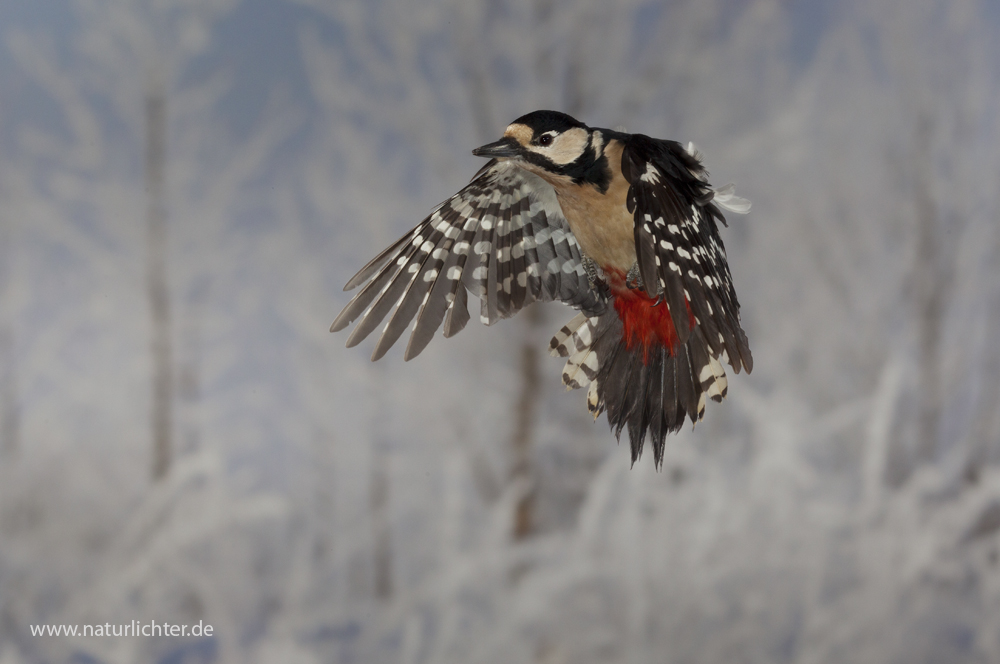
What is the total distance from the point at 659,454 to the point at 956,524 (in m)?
2.82

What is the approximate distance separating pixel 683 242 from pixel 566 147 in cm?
11

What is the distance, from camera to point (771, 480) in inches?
98.0

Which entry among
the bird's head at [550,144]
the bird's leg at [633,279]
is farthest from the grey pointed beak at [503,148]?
the bird's leg at [633,279]

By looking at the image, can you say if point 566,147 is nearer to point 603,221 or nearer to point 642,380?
point 603,221

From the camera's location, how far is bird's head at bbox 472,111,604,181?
21.5 inches

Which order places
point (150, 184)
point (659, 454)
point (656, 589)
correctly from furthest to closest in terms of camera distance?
point (150, 184), point (656, 589), point (659, 454)

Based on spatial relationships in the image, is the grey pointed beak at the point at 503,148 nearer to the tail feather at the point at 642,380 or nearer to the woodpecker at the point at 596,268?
the woodpecker at the point at 596,268

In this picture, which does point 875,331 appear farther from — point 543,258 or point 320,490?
point 543,258

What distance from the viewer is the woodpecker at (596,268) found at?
51 cm

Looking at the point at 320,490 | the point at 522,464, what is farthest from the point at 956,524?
the point at 320,490

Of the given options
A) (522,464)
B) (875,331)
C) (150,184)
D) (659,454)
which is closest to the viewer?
(659,454)

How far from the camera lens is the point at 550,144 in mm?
551

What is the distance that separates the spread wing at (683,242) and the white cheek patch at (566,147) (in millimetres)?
32

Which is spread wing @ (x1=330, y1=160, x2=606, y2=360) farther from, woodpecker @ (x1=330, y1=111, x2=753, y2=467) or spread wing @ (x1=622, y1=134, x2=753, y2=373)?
spread wing @ (x1=622, y1=134, x2=753, y2=373)
